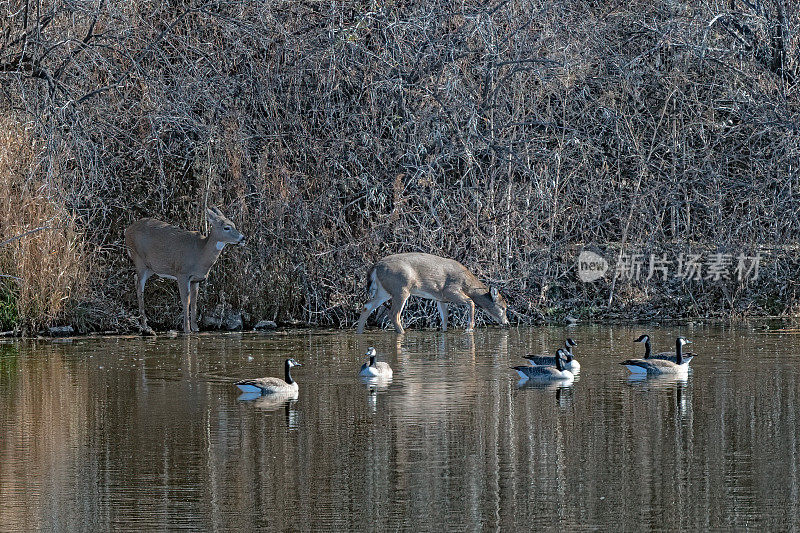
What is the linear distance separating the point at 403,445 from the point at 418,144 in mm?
11748

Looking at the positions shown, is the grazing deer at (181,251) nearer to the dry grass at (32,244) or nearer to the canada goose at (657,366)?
the dry grass at (32,244)

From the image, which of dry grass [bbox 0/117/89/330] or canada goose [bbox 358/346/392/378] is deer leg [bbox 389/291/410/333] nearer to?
dry grass [bbox 0/117/89/330]

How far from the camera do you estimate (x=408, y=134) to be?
22219 mm

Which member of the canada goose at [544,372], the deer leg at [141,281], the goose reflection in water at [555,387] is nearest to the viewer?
the goose reflection in water at [555,387]

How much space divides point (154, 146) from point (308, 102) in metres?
2.65

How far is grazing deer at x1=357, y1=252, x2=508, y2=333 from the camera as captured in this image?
19969 millimetres

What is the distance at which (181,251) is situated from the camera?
69.5 ft

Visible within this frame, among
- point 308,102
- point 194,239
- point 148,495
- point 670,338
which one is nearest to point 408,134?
point 308,102

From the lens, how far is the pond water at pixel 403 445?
845cm

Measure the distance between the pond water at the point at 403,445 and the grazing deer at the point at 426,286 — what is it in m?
2.90

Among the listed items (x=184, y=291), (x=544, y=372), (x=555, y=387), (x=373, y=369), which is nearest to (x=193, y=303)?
(x=184, y=291)

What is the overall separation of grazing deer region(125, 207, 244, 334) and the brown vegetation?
73 cm

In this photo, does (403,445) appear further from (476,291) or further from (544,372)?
(476,291)

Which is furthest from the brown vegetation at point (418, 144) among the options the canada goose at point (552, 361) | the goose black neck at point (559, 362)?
the goose black neck at point (559, 362)
